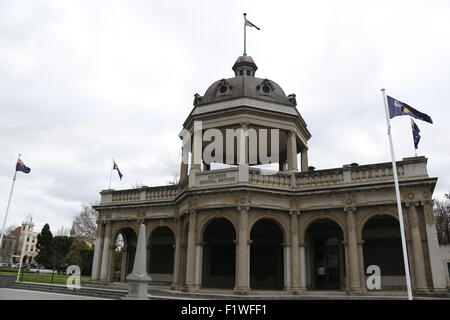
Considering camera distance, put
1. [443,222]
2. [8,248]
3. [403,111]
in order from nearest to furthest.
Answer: [403,111] → [443,222] → [8,248]

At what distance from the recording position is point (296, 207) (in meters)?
19.8

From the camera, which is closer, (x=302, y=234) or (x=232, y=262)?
(x=302, y=234)

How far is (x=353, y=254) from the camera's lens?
59.0 feet

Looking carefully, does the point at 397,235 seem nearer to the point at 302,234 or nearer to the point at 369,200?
the point at 369,200

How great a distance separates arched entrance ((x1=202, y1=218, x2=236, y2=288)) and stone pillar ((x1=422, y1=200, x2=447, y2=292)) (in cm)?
1090

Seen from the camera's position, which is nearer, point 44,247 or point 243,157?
point 243,157

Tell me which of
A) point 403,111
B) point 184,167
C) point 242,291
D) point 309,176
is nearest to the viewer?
point 403,111

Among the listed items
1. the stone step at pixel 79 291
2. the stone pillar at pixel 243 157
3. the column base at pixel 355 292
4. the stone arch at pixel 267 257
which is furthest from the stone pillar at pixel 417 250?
the stone step at pixel 79 291

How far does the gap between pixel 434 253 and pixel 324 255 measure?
19.4 feet

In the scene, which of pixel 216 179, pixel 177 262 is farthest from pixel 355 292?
pixel 177 262

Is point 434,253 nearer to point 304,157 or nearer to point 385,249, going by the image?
point 385,249

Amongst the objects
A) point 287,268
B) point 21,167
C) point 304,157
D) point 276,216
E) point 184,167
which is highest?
point 304,157

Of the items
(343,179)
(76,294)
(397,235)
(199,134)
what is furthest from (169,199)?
(397,235)

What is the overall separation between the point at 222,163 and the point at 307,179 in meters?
8.92
